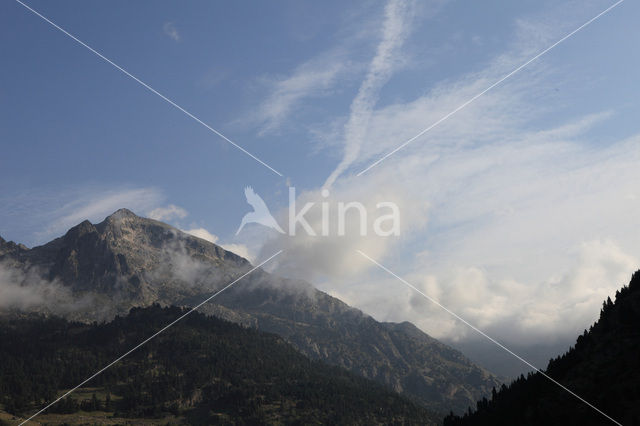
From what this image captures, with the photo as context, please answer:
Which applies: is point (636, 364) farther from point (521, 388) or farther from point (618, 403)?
point (521, 388)

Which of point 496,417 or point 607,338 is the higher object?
point 607,338

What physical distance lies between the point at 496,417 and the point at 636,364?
187 ft

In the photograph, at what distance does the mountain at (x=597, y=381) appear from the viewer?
10712 cm

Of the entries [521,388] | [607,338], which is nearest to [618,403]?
[607,338]

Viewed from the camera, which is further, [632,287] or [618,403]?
[632,287]

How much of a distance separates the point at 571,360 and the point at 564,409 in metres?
25.5

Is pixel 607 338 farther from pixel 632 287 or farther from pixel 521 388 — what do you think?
pixel 521 388

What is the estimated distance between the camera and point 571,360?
142 meters

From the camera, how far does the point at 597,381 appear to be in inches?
4724

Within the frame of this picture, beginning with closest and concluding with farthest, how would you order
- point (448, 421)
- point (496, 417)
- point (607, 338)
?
point (607, 338) → point (496, 417) → point (448, 421)

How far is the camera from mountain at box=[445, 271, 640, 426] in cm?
10712

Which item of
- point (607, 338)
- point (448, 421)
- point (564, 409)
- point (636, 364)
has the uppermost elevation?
point (607, 338)

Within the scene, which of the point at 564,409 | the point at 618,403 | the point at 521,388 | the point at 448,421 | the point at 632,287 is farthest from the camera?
the point at 448,421

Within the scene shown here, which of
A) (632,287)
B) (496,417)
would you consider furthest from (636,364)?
(496,417)
